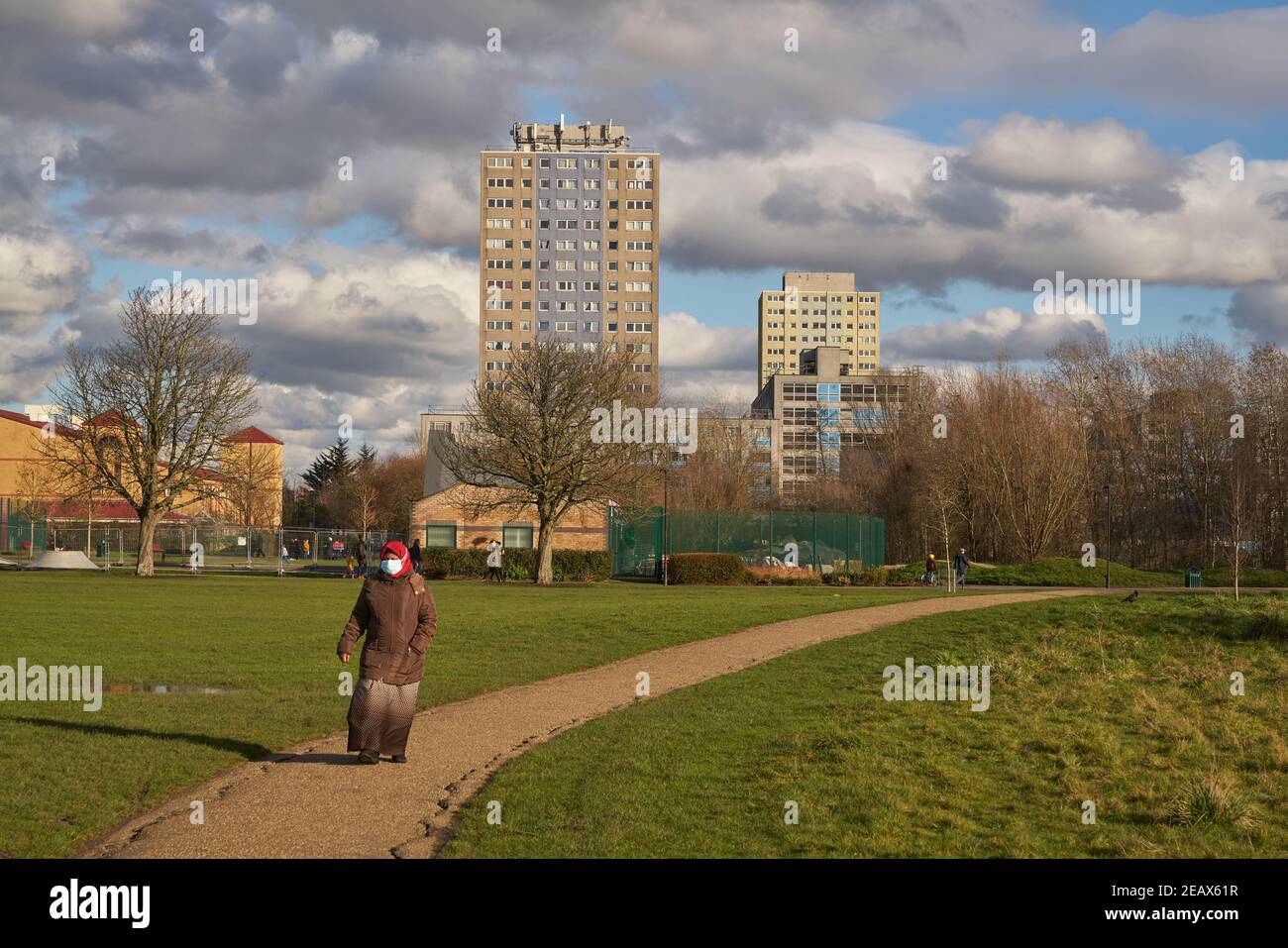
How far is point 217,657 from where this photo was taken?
709 inches

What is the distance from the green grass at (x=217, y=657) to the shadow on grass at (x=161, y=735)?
3 centimetres

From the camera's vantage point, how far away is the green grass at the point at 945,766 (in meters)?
7.68

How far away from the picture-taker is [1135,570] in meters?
53.8

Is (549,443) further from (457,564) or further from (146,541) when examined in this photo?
(146,541)

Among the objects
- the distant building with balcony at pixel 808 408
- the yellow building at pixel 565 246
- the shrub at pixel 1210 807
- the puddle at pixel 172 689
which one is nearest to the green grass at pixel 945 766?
the shrub at pixel 1210 807

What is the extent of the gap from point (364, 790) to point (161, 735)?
11.1 feet

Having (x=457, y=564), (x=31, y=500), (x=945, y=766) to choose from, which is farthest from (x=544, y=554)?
(x=31, y=500)

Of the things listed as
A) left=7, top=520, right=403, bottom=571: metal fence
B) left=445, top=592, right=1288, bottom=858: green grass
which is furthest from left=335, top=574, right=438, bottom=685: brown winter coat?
A: left=7, top=520, right=403, bottom=571: metal fence

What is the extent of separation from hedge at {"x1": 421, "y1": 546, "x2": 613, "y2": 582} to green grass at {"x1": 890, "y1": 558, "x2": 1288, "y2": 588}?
12.3m

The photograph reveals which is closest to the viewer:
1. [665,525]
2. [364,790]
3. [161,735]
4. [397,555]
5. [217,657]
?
[364,790]

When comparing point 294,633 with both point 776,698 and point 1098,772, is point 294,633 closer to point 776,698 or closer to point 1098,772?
point 776,698

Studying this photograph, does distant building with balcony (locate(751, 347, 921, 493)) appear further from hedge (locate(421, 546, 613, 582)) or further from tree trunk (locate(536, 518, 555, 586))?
tree trunk (locate(536, 518, 555, 586))

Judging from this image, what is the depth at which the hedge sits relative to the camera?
49500 mm

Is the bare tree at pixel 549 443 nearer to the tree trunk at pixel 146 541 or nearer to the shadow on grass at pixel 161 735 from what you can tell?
the tree trunk at pixel 146 541
